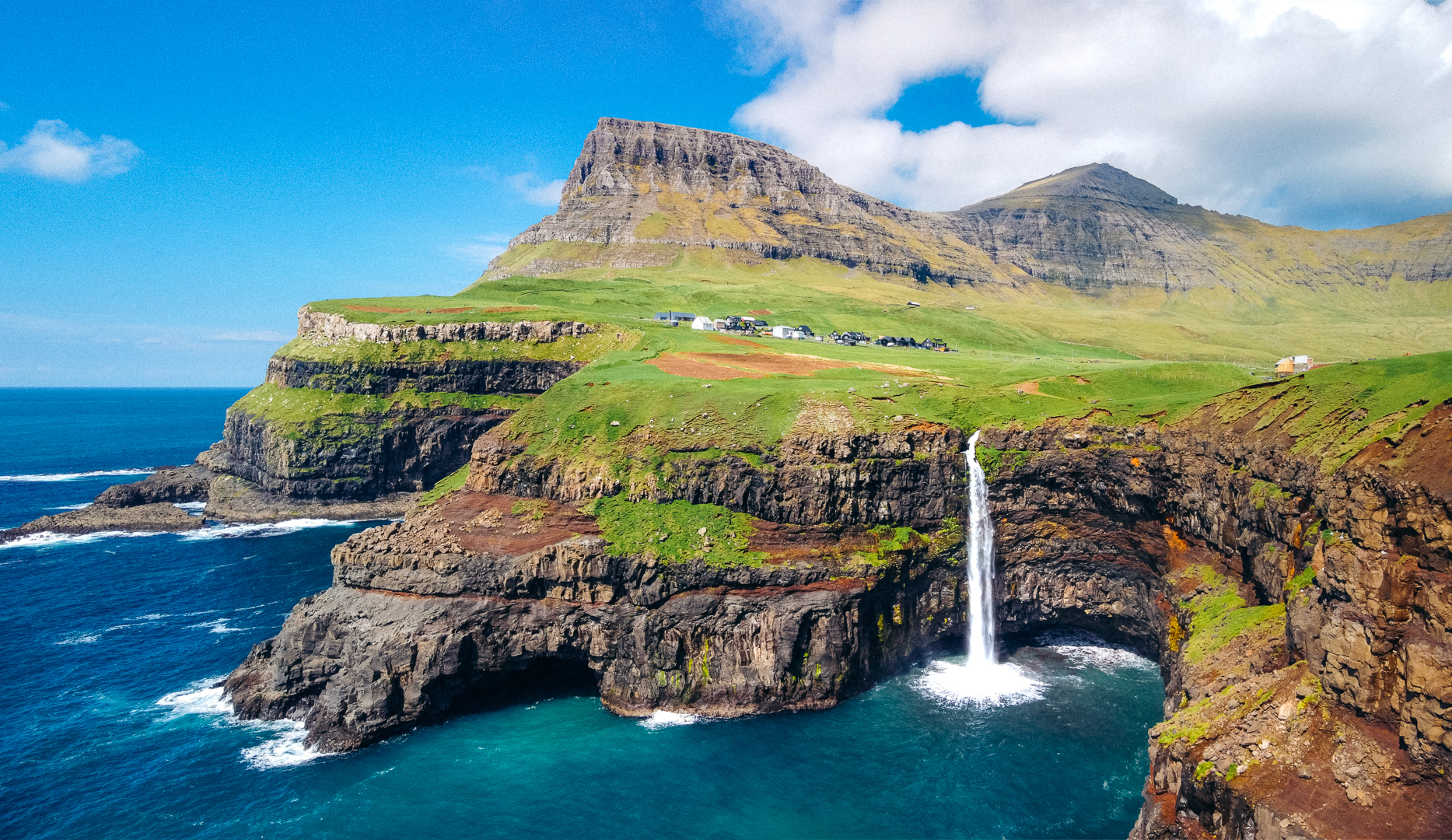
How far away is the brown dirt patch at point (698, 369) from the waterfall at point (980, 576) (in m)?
23.3

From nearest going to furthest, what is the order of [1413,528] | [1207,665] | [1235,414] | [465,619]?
[1413,528], [1207,665], [1235,414], [465,619]

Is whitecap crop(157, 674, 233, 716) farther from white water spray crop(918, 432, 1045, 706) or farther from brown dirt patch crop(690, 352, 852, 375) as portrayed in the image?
brown dirt patch crop(690, 352, 852, 375)

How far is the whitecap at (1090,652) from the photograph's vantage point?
154 ft

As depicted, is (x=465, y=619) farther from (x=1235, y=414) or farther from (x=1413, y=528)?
(x=1235, y=414)

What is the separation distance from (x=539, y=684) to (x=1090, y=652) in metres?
39.3

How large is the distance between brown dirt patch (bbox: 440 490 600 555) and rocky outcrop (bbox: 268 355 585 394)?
4631 centimetres

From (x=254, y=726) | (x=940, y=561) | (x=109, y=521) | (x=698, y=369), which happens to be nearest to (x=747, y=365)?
(x=698, y=369)

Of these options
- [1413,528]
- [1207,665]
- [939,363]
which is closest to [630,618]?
[1207,665]

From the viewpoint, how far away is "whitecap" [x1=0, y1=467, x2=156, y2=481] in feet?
361

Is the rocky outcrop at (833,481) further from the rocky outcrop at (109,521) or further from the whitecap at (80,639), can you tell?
the rocky outcrop at (109,521)

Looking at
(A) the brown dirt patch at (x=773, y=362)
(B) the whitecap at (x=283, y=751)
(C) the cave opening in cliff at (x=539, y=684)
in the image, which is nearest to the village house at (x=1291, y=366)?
(A) the brown dirt patch at (x=773, y=362)

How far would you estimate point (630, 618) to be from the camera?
4350 centimetres

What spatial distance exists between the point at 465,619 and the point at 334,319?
82415 mm

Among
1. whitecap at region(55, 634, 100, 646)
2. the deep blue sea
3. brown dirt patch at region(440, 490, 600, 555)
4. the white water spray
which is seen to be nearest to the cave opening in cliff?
the deep blue sea
